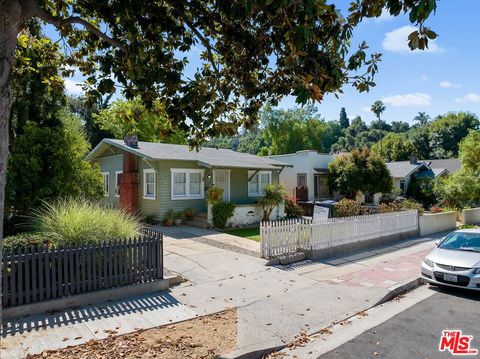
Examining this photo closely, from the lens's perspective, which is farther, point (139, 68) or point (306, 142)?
point (306, 142)

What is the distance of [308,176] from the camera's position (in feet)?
100

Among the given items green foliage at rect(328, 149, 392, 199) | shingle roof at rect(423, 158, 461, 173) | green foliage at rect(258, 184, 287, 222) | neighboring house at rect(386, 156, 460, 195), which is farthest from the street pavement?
shingle roof at rect(423, 158, 461, 173)

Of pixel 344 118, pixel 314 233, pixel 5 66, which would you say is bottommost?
A: pixel 314 233

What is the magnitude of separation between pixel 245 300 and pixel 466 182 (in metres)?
23.9

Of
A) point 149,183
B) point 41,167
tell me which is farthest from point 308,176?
point 41,167

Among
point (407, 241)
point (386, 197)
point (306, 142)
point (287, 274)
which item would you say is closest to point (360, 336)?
point (287, 274)

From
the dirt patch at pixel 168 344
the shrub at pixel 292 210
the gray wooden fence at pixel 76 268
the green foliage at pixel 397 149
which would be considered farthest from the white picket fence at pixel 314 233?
the green foliage at pixel 397 149

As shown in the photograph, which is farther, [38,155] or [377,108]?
[377,108]

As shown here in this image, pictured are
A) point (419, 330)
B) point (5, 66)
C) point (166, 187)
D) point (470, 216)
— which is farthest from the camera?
point (470, 216)

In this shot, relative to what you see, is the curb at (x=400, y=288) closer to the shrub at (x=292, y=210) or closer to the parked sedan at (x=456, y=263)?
the parked sedan at (x=456, y=263)

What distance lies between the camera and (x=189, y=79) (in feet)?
22.6

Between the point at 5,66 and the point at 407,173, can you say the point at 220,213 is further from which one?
the point at 407,173

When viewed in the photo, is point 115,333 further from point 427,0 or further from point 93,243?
point 427,0

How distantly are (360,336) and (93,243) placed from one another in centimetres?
564
